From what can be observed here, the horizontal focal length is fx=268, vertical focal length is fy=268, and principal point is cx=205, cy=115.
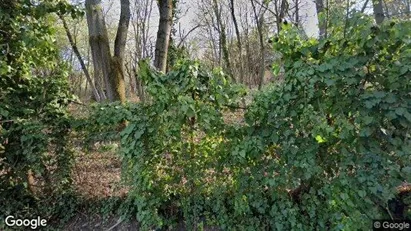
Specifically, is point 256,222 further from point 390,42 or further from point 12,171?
point 12,171

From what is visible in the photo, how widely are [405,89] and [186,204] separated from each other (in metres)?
2.33

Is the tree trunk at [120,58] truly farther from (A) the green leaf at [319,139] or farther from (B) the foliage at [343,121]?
(A) the green leaf at [319,139]

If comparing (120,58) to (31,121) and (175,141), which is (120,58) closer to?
(31,121)

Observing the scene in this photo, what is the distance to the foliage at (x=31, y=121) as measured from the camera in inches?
119

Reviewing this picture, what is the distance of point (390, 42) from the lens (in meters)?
2.19

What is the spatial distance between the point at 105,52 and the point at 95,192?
2443 mm

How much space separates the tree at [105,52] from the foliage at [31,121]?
1.23m

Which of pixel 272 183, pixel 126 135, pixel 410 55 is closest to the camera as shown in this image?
pixel 410 55

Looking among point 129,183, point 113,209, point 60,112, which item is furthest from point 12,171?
point 129,183

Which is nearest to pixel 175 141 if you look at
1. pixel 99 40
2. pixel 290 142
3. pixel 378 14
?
pixel 290 142

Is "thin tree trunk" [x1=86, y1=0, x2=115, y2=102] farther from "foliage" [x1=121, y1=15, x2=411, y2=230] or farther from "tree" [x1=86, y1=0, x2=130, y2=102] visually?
"foliage" [x1=121, y1=15, x2=411, y2=230]

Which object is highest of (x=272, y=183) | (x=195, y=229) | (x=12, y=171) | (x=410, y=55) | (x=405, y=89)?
(x=410, y=55)

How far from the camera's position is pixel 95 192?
3.41m

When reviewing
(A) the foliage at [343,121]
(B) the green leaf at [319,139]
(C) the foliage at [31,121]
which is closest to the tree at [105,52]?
(C) the foliage at [31,121]
